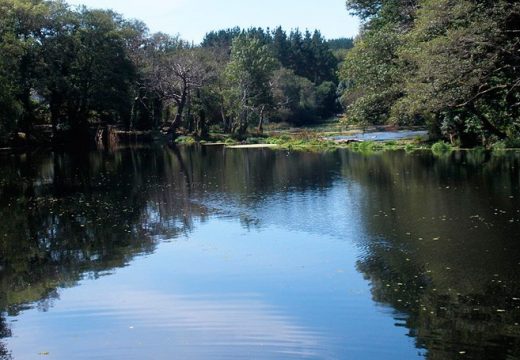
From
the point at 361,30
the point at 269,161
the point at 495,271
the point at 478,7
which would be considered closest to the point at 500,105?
the point at 478,7

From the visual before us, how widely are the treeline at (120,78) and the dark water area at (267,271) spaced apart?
127ft

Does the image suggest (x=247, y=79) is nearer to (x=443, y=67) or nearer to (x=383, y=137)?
(x=383, y=137)

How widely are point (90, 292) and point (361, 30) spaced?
158ft

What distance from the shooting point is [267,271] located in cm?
1338

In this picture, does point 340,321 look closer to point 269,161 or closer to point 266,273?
point 266,273

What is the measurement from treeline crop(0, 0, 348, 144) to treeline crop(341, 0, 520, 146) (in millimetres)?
21984

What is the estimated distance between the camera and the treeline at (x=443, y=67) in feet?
101

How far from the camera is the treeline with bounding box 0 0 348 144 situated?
6266cm

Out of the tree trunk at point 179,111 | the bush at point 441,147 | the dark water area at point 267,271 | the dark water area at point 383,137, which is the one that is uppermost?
the tree trunk at point 179,111

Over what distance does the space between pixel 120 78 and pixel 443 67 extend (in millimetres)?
44206

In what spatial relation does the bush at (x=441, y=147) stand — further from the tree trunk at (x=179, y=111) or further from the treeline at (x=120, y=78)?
the tree trunk at (x=179, y=111)

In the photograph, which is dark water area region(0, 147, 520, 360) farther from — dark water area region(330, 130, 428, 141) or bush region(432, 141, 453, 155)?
dark water area region(330, 130, 428, 141)

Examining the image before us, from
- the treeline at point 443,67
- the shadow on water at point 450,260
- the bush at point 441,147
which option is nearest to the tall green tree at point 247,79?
the treeline at point 443,67

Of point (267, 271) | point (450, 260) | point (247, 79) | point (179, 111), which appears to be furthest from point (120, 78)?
point (450, 260)
